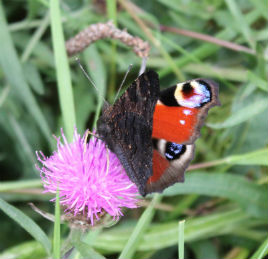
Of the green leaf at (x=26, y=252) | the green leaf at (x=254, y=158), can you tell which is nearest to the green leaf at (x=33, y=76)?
the green leaf at (x=26, y=252)

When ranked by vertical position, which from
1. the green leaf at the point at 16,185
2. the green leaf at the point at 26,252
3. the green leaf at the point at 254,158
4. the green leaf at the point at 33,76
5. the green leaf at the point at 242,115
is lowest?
the green leaf at the point at 26,252

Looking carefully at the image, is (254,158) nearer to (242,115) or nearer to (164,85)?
(242,115)

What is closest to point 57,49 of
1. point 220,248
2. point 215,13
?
point 215,13

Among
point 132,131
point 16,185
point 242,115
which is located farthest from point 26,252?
point 242,115

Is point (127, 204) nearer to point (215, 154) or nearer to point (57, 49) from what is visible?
point (57, 49)

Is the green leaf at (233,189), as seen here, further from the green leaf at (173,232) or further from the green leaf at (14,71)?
the green leaf at (14,71)

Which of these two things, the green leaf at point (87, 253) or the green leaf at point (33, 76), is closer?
the green leaf at point (87, 253)
